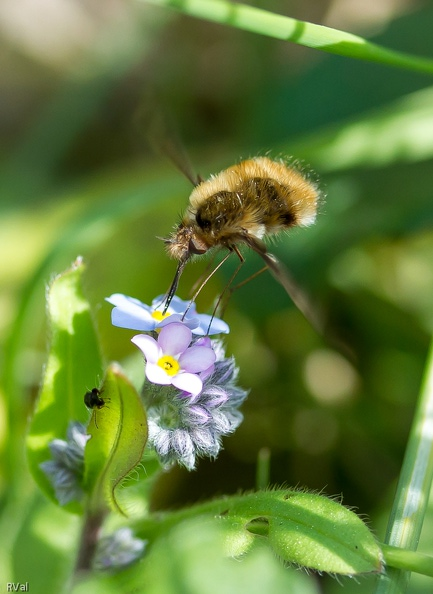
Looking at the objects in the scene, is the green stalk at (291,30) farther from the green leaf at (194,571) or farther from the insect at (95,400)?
the green leaf at (194,571)

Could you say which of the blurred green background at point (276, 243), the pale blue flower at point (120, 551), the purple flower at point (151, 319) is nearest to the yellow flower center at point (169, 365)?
the purple flower at point (151, 319)

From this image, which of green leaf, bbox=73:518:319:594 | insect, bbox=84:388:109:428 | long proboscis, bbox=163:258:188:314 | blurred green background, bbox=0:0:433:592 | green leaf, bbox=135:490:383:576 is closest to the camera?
green leaf, bbox=135:490:383:576

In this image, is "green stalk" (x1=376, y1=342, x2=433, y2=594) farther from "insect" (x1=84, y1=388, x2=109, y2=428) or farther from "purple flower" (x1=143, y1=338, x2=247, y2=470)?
"insect" (x1=84, y1=388, x2=109, y2=428)

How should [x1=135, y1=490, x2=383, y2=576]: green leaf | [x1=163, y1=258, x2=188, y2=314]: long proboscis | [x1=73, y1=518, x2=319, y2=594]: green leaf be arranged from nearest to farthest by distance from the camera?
[x1=135, y1=490, x2=383, y2=576]: green leaf
[x1=73, y1=518, x2=319, y2=594]: green leaf
[x1=163, y1=258, x2=188, y2=314]: long proboscis

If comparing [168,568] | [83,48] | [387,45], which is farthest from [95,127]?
[168,568]

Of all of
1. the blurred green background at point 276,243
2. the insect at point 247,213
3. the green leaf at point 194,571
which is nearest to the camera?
the green leaf at point 194,571

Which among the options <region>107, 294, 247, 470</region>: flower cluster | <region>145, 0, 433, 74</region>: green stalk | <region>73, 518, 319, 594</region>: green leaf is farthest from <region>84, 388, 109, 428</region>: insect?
<region>145, 0, 433, 74</region>: green stalk

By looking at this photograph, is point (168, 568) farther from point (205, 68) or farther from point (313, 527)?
point (205, 68)
